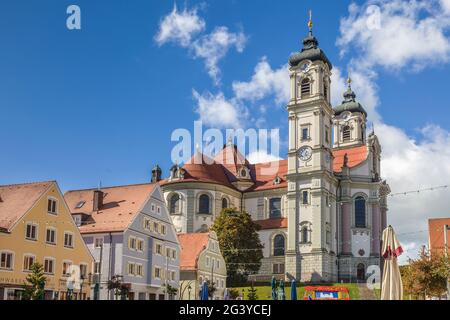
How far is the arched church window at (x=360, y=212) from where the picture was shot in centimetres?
8181

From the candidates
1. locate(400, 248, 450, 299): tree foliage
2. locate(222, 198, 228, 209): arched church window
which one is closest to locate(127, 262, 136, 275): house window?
locate(400, 248, 450, 299): tree foliage

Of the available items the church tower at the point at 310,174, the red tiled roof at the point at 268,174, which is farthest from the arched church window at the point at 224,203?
the church tower at the point at 310,174

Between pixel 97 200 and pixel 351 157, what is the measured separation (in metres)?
48.4

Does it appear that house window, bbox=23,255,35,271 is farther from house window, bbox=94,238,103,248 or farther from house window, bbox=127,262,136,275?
house window, bbox=127,262,136,275

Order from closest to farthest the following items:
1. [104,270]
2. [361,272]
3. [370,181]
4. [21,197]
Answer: [21,197] < [104,270] < [361,272] < [370,181]

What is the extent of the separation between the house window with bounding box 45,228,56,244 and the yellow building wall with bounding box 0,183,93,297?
236 mm

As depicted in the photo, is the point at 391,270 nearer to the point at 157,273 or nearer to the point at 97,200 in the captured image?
the point at 157,273

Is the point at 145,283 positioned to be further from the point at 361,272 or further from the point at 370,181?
the point at 370,181

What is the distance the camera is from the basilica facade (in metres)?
78.4

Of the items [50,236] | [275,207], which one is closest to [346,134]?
[275,207]

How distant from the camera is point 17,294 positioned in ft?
121

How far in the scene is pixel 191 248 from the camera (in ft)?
198

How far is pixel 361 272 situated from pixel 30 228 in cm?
5015
